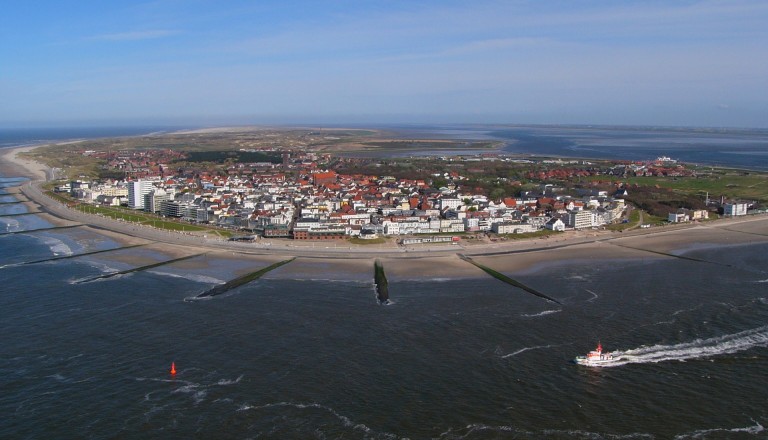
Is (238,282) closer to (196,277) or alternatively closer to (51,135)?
(196,277)

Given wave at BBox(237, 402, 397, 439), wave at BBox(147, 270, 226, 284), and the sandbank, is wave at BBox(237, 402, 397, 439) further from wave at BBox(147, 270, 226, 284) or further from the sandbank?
the sandbank

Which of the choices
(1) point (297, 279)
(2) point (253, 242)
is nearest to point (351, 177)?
(2) point (253, 242)

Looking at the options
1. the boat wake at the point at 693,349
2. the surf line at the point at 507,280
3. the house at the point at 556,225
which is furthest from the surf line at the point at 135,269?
the house at the point at 556,225

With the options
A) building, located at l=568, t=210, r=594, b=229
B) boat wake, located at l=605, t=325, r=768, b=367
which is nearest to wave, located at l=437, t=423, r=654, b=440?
boat wake, located at l=605, t=325, r=768, b=367

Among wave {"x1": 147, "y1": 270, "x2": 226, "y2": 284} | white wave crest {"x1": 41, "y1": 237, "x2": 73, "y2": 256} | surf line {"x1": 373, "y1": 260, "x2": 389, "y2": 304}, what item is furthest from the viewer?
white wave crest {"x1": 41, "y1": 237, "x2": 73, "y2": 256}

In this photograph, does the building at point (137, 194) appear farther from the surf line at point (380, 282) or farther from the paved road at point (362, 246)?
the surf line at point (380, 282)
